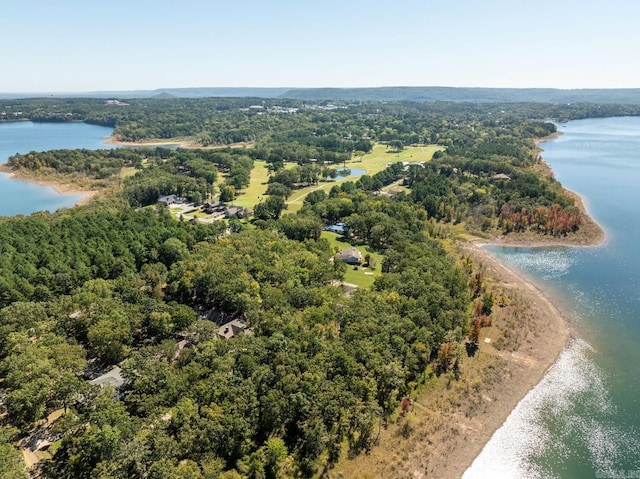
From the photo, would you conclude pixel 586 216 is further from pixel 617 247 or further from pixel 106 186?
pixel 106 186

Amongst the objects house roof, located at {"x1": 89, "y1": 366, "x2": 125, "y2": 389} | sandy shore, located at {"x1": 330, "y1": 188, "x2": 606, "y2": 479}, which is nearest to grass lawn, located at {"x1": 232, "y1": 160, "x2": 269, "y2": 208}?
sandy shore, located at {"x1": 330, "y1": 188, "x2": 606, "y2": 479}

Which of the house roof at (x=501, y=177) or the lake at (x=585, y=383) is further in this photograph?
the house roof at (x=501, y=177)

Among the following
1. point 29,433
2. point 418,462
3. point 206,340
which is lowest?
point 418,462

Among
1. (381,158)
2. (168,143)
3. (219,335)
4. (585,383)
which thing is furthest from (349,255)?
(168,143)

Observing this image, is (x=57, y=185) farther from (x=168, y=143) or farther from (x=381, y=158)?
(x=381, y=158)

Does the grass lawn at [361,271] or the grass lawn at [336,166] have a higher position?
the grass lawn at [336,166]

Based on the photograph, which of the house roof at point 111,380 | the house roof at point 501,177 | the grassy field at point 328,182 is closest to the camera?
the house roof at point 111,380

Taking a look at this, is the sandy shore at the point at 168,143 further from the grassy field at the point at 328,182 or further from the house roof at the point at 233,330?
the house roof at the point at 233,330

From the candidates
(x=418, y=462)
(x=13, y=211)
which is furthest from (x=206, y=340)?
(x=13, y=211)

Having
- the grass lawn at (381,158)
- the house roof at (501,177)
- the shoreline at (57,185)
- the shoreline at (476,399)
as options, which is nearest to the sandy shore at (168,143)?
the grass lawn at (381,158)
